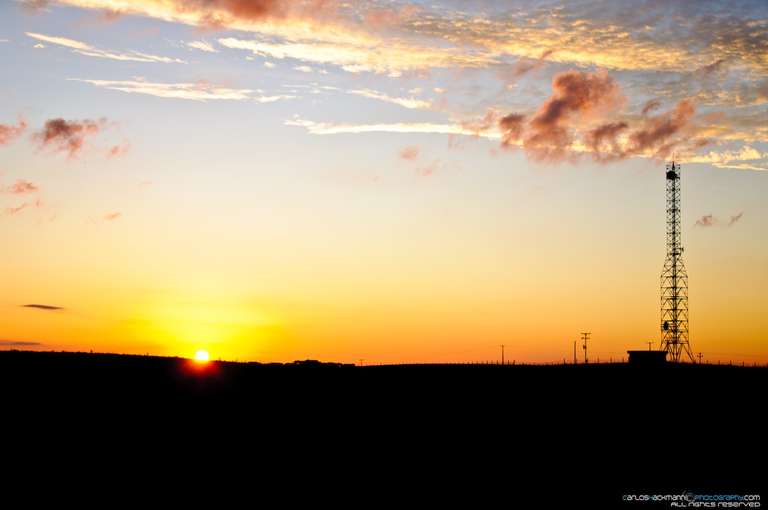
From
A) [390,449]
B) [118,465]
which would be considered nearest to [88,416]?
[118,465]

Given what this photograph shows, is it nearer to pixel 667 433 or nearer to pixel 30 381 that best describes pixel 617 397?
pixel 667 433

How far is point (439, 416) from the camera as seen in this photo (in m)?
75.9

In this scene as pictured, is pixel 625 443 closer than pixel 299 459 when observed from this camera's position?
No

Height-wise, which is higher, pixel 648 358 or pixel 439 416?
pixel 648 358

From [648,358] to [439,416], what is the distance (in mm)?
52077

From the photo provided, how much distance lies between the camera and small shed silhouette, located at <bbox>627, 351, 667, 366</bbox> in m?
118

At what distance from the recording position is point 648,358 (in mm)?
119125

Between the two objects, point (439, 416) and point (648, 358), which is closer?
point (439, 416)

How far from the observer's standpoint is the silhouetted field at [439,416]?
61375 millimetres

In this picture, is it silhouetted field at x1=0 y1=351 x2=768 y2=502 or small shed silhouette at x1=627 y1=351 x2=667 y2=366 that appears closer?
silhouetted field at x1=0 y1=351 x2=768 y2=502

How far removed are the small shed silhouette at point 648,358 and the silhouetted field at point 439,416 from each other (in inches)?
613

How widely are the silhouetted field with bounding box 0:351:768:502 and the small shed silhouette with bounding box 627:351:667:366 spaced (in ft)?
51.1

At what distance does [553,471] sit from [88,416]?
35281mm

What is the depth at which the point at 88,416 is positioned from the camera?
7169 centimetres
